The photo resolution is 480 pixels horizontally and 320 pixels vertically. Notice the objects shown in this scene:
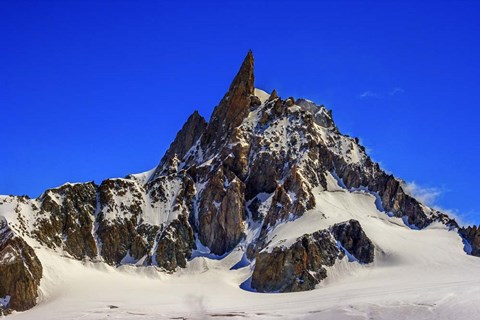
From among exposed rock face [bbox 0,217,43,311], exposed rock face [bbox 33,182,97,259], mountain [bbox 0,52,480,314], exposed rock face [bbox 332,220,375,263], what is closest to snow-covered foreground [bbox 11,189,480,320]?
mountain [bbox 0,52,480,314]

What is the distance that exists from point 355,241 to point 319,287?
19638mm

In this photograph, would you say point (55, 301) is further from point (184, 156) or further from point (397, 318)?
point (184, 156)

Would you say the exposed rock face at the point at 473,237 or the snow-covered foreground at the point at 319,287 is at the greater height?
the exposed rock face at the point at 473,237

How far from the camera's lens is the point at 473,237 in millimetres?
151500

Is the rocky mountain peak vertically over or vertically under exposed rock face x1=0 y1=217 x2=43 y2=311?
over

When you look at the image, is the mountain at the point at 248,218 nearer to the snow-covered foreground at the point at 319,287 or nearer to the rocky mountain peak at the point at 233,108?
the rocky mountain peak at the point at 233,108

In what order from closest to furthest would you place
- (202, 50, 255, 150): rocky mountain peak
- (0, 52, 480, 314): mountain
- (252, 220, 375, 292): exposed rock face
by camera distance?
1. (252, 220, 375, 292): exposed rock face
2. (0, 52, 480, 314): mountain
3. (202, 50, 255, 150): rocky mountain peak

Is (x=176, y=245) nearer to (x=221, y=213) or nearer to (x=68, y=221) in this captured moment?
(x=221, y=213)

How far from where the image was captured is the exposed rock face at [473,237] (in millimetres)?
146125

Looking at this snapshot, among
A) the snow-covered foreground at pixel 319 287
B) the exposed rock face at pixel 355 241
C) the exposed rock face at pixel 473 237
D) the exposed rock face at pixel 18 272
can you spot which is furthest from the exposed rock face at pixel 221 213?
the exposed rock face at pixel 473 237

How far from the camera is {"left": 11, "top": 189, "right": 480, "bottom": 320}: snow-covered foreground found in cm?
9175

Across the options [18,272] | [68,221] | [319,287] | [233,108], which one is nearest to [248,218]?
[319,287]

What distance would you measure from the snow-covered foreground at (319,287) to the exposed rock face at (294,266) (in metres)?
2.76

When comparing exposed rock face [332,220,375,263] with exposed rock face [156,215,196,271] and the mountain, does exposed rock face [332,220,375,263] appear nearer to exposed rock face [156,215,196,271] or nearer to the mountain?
the mountain
